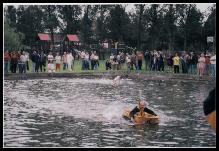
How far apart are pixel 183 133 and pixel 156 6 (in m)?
4.05

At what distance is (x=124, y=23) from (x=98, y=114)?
11.9ft

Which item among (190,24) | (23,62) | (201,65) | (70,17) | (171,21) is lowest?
(201,65)

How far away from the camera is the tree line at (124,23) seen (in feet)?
60.8

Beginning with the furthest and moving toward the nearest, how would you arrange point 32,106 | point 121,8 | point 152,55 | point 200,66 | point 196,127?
point 152,55 → point 200,66 → point 32,106 → point 196,127 → point 121,8

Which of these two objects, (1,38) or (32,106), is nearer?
(1,38)

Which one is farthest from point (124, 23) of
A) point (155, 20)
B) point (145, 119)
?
point (145, 119)

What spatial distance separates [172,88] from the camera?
28.1 meters

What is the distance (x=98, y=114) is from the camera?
22.0m

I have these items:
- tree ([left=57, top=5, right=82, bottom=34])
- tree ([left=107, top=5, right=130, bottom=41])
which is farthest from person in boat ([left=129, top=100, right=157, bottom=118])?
tree ([left=57, top=5, right=82, bottom=34])

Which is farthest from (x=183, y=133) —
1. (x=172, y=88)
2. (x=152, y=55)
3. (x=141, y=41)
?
(x=152, y=55)

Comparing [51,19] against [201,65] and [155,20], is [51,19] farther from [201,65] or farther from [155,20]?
[201,65]

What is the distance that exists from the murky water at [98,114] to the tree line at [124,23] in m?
2.34

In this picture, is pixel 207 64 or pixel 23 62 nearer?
pixel 207 64

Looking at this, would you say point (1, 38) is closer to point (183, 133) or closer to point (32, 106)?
point (183, 133)
